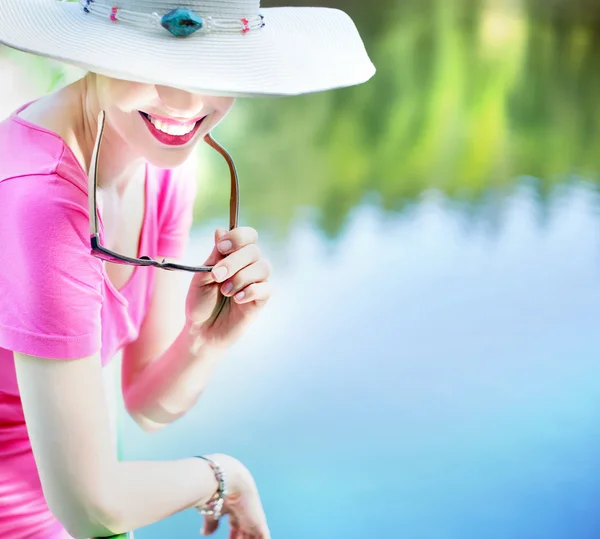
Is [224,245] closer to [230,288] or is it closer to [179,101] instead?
[230,288]

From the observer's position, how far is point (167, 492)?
0.71 m

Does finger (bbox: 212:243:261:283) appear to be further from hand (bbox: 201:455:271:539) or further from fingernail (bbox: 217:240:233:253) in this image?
hand (bbox: 201:455:271:539)

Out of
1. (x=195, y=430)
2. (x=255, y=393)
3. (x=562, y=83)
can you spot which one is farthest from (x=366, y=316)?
(x=562, y=83)

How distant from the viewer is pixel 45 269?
0.60m

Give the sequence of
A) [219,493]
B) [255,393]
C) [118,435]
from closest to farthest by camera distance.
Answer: [219,493] → [118,435] → [255,393]

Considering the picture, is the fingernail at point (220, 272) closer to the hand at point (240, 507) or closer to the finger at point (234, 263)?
the finger at point (234, 263)

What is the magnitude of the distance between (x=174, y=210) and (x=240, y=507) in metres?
0.28

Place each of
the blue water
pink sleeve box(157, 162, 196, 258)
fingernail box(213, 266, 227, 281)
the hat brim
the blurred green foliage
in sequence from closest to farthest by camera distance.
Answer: the hat brim → fingernail box(213, 266, 227, 281) → pink sleeve box(157, 162, 196, 258) → the blue water → the blurred green foliage

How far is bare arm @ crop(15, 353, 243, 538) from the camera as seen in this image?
621mm

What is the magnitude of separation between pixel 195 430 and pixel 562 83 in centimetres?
217

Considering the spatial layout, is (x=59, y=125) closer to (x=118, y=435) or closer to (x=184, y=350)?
(x=184, y=350)

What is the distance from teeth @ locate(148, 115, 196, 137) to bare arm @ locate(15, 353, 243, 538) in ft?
0.56

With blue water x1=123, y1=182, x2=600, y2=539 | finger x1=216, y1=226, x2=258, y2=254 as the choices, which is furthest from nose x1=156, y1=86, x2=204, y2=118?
blue water x1=123, y1=182, x2=600, y2=539

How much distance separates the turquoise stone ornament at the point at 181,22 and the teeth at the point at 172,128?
0.22ft
